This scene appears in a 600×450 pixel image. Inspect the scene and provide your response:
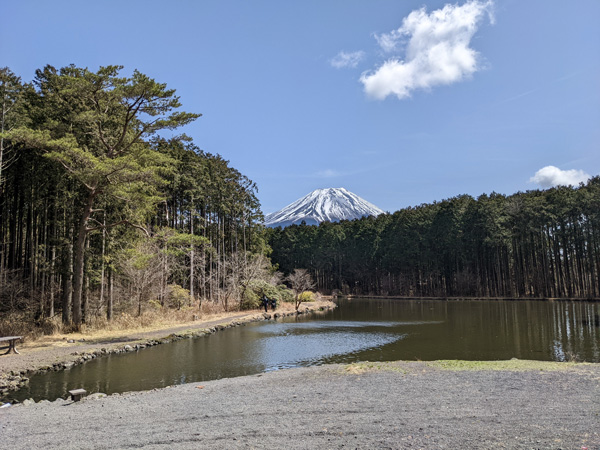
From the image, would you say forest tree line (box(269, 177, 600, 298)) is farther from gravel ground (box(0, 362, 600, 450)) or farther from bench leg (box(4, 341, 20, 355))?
bench leg (box(4, 341, 20, 355))

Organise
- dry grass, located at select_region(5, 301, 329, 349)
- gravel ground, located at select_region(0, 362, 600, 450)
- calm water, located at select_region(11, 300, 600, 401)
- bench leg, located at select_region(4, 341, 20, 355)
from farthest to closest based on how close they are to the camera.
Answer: dry grass, located at select_region(5, 301, 329, 349)
bench leg, located at select_region(4, 341, 20, 355)
calm water, located at select_region(11, 300, 600, 401)
gravel ground, located at select_region(0, 362, 600, 450)

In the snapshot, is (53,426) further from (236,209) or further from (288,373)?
(236,209)

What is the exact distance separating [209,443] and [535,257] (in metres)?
49.3

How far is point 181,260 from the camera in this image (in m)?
33.1

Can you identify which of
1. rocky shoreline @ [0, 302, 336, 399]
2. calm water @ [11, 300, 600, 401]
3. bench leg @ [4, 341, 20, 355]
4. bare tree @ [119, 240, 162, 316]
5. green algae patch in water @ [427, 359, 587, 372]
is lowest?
calm water @ [11, 300, 600, 401]

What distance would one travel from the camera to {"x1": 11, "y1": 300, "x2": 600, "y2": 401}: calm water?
10.6m

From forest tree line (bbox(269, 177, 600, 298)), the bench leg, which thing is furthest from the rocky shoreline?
forest tree line (bbox(269, 177, 600, 298))

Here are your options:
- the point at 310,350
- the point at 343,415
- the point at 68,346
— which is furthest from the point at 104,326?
the point at 343,415

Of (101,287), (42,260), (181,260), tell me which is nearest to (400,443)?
(42,260)

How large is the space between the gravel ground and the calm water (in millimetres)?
2581

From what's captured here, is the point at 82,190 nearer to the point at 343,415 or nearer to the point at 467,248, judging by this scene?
the point at 343,415

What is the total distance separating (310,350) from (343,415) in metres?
9.16

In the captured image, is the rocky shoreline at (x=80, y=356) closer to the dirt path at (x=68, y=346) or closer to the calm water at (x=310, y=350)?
the dirt path at (x=68, y=346)

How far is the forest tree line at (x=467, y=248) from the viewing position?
41812mm
